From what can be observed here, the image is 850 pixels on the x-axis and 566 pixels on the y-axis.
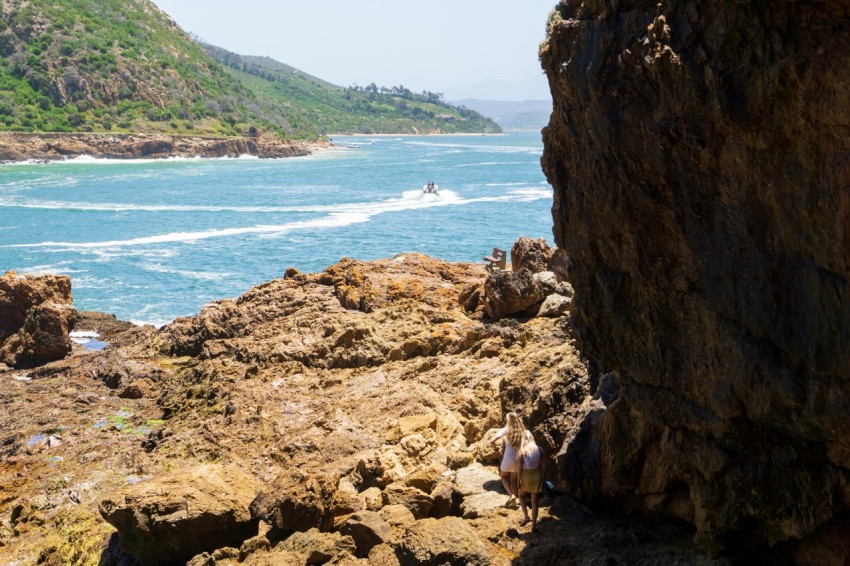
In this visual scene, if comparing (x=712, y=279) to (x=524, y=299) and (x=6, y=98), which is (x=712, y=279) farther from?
(x=6, y=98)

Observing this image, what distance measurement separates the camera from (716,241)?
6719 mm

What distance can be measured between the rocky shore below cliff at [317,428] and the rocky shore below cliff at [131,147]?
9215 centimetres

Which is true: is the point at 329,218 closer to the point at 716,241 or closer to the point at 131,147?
the point at 716,241

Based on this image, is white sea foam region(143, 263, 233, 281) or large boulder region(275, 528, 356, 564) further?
white sea foam region(143, 263, 233, 281)

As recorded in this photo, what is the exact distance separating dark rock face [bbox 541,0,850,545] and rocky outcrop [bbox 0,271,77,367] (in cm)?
1395

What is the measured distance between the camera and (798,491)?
21.8 feet

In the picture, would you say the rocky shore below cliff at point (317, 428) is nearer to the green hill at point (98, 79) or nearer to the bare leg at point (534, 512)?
the bare leg at point (534, 512)

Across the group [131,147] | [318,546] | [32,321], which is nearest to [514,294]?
[318,546]

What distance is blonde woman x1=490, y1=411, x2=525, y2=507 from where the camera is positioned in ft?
30.2

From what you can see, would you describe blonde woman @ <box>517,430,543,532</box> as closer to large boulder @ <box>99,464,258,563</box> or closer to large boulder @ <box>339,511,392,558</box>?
large boulder @ <box>339,511,392,558</box>

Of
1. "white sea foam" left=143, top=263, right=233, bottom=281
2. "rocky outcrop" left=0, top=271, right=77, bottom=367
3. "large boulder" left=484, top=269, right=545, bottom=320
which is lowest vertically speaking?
"white sea foam" left=143, top=263, right=233, bottom=281

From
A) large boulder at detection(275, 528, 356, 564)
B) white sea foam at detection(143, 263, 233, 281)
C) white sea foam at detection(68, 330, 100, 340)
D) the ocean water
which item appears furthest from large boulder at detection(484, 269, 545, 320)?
white sea foam at detection(143, 263, 233, 281)

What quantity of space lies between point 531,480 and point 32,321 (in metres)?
14.0

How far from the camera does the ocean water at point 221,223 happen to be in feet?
117
